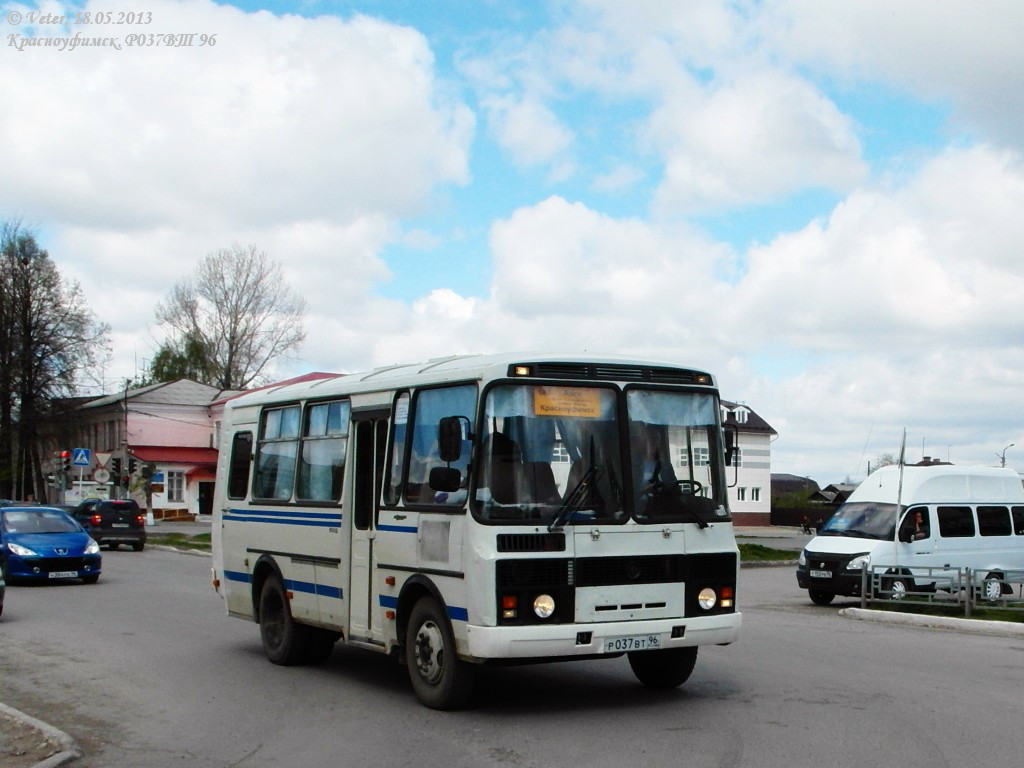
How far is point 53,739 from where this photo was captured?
29.9 ft

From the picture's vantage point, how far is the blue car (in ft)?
79.4

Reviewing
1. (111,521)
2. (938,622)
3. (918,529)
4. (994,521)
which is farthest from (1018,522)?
(111,521)

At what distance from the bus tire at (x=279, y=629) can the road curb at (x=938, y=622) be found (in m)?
9.69

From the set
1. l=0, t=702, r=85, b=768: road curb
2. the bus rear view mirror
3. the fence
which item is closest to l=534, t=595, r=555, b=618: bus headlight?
the bus rear view mirror

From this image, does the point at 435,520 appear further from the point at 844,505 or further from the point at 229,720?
the point at 844,505

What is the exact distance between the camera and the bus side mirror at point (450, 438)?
9.71 meters

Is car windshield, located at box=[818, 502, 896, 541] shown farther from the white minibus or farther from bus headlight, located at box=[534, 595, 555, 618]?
A: bus headlight, located at box=[534, 595, 555, 618]

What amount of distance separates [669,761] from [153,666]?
7.10 meters

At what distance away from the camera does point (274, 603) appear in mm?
13664

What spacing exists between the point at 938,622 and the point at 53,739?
1328 cm

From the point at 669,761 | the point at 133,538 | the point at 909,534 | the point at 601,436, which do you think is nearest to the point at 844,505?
the point at 909,534

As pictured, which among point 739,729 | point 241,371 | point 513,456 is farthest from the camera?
point 241,371

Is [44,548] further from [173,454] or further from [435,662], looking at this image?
[173,454]

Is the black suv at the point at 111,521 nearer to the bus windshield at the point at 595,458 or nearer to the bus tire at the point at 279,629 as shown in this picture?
the bus tire at the point at 279,629
